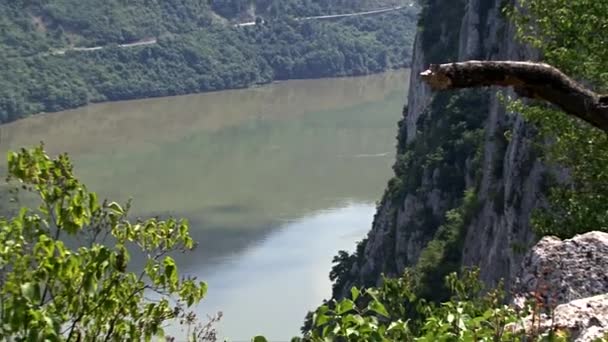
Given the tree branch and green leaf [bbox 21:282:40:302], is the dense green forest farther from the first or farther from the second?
the tree branch

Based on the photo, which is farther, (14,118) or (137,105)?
(137,105)

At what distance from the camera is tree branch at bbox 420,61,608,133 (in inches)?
146

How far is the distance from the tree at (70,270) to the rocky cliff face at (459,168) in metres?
10.9

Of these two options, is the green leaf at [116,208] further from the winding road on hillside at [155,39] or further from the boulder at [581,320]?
the winding road on hillside at [155,39]

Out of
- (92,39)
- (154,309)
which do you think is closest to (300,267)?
(154,309)

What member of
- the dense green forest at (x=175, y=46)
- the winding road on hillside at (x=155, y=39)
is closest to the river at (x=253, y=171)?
the dense green forest at (x=175, y=46)

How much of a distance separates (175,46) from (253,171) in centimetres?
4489

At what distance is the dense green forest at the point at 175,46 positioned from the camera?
89.1m

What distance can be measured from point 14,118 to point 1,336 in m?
78.8

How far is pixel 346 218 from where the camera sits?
150 feet

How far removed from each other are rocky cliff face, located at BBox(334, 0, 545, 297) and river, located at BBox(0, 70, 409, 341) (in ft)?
12.3

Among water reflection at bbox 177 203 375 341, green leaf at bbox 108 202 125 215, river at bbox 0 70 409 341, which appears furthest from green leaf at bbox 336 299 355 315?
river at bbox 0 70 409 341

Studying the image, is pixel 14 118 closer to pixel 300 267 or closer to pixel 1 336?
pixel 300 267

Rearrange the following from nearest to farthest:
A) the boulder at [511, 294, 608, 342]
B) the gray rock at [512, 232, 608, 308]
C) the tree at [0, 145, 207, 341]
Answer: the tree at [0, 145, 207, 341] → the boulder at [511, 294, 608, 342] → the gray rock at [512, 232, 608, 308]
